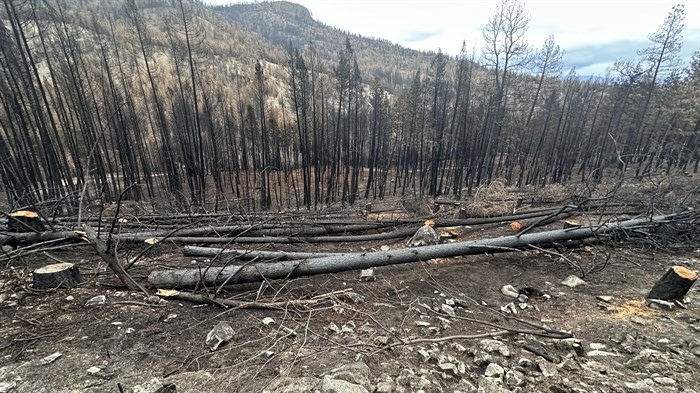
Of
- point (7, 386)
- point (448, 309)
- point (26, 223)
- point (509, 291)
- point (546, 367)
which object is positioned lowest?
point (509, 291)

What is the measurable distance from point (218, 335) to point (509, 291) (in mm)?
4448

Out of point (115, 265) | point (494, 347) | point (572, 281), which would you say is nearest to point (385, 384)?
point (494, 347)

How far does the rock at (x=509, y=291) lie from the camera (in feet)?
15.1

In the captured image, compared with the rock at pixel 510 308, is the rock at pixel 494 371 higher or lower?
higher

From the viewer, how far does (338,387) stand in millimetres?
2367

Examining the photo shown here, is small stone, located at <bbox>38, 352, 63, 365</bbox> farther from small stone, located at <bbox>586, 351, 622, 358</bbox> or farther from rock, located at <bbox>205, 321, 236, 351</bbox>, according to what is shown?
small stone, located at <bbox>586, 351, 622, 358</bbox>

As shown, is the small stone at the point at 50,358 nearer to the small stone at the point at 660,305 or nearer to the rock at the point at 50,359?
the rock at the point at 50,359

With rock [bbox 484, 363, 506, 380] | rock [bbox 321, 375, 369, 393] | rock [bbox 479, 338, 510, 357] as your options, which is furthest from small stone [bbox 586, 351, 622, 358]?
rock [bbox 321, 375, 369, 393]

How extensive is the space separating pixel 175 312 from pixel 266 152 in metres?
22.2

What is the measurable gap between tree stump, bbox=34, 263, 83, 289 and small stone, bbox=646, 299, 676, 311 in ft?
27.8

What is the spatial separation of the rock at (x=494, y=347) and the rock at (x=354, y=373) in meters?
1.41

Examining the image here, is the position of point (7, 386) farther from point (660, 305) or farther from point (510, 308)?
point (660, 305)

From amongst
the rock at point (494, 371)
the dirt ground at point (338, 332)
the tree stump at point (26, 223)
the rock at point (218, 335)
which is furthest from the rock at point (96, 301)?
the rock at point (494, 371)

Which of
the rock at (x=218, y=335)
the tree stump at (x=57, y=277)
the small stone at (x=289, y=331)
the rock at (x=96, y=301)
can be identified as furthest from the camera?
the tree stump at (x=57, y=277)
